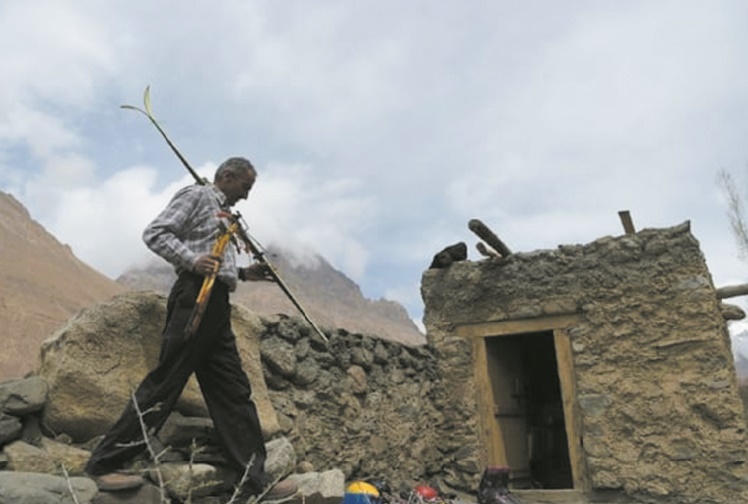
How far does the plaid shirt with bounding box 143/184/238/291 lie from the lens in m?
2.24

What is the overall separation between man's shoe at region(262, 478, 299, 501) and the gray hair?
128 cm

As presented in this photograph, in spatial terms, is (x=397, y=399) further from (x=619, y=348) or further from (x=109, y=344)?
(x=109, y=344)

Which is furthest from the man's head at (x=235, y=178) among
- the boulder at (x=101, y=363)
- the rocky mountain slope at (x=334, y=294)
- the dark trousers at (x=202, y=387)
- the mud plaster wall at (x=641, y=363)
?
the rocky mountain slope at (x=334, y=294)

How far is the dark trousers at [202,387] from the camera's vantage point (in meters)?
2.11

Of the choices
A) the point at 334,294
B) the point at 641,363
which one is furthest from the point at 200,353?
the point at 334,294

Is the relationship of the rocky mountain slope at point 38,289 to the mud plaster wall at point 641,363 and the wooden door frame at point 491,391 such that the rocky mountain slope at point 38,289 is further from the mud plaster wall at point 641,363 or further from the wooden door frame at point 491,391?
the mud plaster wall at point 641,363

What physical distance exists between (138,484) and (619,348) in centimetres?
446

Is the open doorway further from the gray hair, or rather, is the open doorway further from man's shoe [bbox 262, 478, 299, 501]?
the gray hair

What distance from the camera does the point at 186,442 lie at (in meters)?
2.51

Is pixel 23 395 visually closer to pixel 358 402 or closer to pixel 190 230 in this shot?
pixel 190 230

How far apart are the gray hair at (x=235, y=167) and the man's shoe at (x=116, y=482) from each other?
1.20 metres

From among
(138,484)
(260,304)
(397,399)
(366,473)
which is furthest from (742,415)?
(260,304)

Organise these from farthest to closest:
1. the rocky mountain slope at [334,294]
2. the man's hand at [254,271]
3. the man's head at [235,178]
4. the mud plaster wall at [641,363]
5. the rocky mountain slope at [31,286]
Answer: the rocky mountain slope at [334,294]
the rocky mountain slope at [31,286]
the mud plaster wall at [641,363]
the man's hand at [254,271]
the man's head at [235,178]

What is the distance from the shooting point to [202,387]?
244 cm
